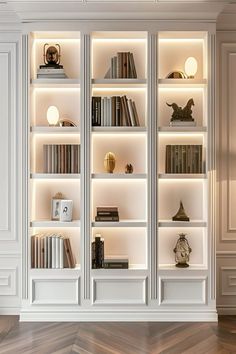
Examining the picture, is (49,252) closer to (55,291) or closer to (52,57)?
(55,291)

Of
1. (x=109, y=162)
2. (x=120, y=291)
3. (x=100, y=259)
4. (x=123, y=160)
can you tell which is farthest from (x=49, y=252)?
(x=123, y=160)

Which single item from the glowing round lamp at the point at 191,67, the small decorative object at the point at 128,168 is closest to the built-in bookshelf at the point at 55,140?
the small decorative object at the point at 128,168

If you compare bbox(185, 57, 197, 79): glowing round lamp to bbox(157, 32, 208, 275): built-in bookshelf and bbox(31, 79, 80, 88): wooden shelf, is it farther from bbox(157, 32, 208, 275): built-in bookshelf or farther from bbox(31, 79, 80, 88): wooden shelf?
bbox(31, 79, 80, 88): wooden shelf

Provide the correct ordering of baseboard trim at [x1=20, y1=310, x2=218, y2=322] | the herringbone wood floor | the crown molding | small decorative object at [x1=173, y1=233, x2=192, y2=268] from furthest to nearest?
1. small decorative object at [x1=173, y1=233, x2=192, y2=268]
2. baseboard trim at [x1=20, y1=310, x2=218, y2=322]
3. the crown molding
4. the herringbone wood floor

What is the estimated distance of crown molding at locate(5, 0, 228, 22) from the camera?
4.07 m

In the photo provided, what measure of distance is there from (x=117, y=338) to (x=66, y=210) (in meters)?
1.27

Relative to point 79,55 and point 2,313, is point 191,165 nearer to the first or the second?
point 79,55

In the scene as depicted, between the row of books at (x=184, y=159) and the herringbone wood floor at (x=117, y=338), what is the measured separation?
4.76 feet

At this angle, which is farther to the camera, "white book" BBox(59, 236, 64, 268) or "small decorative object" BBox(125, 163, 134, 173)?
"small decorative object" BBox(125, 163, 134, 173)

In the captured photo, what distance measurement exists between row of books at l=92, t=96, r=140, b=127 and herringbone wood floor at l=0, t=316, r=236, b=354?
6.24 feet

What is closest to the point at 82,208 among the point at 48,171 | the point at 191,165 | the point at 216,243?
the point at 48,171

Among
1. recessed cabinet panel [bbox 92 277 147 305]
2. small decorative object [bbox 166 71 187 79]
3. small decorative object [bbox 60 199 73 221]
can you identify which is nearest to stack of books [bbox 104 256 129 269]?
recessed cabinet panel [bbox 92 277 147 305]

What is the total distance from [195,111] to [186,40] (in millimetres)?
716

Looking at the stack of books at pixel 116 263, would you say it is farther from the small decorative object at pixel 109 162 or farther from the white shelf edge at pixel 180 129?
the white shelf edge at pixel 180 129
